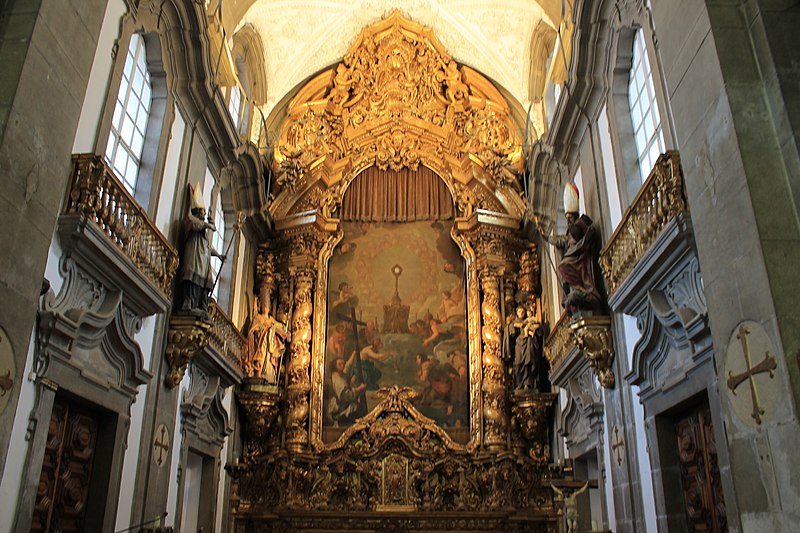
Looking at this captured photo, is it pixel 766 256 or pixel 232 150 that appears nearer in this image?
pixel 766 256

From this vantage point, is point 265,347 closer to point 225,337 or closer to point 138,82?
point 225,337

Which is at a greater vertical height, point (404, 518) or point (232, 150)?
point (232, 150)

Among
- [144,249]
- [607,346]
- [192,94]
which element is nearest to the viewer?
[144,249]

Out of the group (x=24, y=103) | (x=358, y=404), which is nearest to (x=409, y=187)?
(x=358, y=404)

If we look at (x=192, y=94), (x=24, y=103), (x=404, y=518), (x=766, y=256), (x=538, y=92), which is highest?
(x=538, y=92)

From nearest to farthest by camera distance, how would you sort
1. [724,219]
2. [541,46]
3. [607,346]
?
1. [724,219]
2. [607,346]
3. [541,46]

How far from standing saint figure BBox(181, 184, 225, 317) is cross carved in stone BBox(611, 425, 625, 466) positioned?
570cm

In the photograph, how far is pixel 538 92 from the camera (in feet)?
51.2

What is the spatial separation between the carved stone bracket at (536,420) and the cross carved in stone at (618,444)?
3.76 metres

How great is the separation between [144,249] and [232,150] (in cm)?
435

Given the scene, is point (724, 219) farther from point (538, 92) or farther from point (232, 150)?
point (538, 92)

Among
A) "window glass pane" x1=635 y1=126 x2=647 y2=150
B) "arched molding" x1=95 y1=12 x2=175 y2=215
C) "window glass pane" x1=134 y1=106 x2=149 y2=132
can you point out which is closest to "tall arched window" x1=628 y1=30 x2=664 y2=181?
"window glass pane" x1=635 y1=126 x2=647 y2=150

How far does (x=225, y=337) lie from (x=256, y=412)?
1866 millimetres

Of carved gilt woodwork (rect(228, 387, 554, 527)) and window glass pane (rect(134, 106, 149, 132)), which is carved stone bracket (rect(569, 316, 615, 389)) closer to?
carved gilt woodwork (rect(228, 387, 554, 527))
